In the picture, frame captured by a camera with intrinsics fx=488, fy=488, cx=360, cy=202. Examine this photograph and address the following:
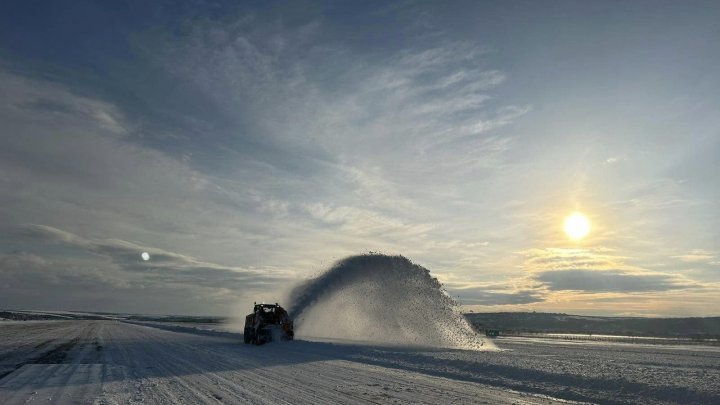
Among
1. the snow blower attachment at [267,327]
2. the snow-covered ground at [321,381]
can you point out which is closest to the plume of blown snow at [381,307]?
the snow blower attachment at [267,327]

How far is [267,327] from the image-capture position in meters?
32.7

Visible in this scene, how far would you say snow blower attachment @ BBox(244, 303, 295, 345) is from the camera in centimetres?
3206

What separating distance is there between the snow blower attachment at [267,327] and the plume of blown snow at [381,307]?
742 cm

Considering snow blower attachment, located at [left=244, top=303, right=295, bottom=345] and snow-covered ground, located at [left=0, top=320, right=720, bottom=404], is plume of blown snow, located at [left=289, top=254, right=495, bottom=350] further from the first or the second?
snow-covered ground, located at [left=0, top=320, right=720, bottom=404]

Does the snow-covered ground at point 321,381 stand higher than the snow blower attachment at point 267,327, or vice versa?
the snow blower attachment at point 267,327

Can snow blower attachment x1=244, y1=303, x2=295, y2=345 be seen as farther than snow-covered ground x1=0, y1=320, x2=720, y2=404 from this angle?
Yes

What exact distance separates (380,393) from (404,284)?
90.6 feet

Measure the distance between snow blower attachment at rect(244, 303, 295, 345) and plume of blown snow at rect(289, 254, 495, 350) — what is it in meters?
7.42

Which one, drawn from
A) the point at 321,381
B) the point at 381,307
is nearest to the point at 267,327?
the point at 381,307

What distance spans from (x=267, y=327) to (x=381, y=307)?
36.2 feet

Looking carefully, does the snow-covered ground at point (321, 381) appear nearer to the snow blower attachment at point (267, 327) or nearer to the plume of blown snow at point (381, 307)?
the snow blower attachment at point (267, 327)

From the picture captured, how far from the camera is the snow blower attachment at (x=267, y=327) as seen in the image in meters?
32.1

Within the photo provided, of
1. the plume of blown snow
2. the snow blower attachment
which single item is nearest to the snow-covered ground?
the snow blower attachment

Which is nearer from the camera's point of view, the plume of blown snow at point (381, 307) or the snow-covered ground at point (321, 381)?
the snow-covered ground at point (321, 381)
